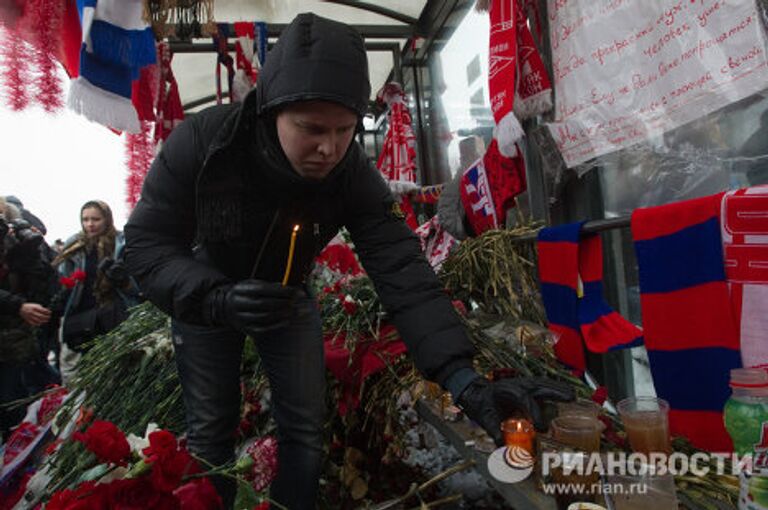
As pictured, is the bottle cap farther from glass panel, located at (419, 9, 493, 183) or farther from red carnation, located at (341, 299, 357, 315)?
glass panel, located at (419, 9, 493, 183)

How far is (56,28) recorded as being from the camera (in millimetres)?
2789

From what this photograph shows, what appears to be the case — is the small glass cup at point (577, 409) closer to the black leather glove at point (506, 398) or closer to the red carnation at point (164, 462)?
the black leather glove at point (506, 398)

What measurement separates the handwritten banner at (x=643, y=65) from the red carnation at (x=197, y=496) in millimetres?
1904

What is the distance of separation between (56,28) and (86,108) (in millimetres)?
597

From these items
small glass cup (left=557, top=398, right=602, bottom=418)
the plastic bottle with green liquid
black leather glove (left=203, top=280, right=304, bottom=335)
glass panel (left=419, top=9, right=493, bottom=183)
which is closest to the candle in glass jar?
small glass cup (left=557, top=398, right=602, bottom=418)

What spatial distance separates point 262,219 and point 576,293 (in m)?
1.29

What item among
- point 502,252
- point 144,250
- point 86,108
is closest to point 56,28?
point 86,108

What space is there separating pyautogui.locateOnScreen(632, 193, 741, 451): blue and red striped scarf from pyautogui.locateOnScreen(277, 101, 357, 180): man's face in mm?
1051

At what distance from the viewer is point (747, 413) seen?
119cm

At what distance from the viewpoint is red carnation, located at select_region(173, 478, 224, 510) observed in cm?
75

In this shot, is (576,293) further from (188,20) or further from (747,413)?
(188,20)

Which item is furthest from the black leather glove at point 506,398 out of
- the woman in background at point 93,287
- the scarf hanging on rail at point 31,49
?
the woman in background at point 93,287

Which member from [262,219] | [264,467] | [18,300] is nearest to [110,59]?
[18,300]

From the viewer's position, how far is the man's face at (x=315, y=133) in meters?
1.29
